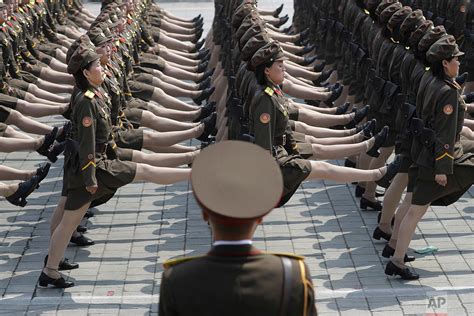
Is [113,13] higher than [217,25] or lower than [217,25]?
higher

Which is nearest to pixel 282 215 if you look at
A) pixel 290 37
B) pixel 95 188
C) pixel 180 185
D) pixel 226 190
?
pixel 180 185

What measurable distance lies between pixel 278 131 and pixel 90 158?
1.52 metres

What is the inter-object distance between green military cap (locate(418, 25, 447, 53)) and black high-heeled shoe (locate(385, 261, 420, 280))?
1715 mm

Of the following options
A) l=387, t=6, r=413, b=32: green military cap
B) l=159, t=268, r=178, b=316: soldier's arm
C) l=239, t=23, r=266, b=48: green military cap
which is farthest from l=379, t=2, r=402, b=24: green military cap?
l=159, t=268, r=178, b=316: soldier's arm

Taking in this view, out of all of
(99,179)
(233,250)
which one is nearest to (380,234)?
(99,179)

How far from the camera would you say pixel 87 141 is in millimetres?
8523

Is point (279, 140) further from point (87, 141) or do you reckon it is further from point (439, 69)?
point (87, 141)

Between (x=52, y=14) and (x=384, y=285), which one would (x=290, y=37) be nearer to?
(x=52, y=14)

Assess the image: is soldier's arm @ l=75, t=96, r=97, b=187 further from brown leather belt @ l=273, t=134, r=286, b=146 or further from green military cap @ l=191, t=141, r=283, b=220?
green military cap @ l=191, t=141, r=283, b=220

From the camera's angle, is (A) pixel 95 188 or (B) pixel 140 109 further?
(B) pixel 140 109

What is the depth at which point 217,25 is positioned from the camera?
15.5 meters

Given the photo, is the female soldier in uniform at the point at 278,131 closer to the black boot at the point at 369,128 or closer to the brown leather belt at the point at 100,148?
the black boot at the point at 369,128

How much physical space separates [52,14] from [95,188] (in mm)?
7082

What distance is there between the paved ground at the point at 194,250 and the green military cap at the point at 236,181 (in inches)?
166
